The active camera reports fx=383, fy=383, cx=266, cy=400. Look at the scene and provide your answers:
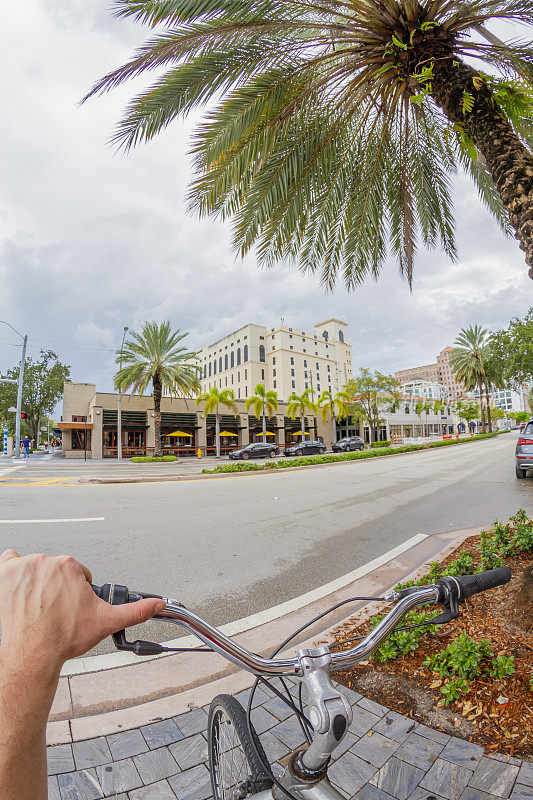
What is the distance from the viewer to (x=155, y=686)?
261 centimetres

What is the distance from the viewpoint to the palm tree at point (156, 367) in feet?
95.0

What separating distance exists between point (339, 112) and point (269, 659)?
693 cm

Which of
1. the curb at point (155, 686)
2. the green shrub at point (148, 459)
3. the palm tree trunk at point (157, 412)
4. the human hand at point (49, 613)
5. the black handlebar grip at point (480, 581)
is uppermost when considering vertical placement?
the palm tree trunk at point (157, 412)

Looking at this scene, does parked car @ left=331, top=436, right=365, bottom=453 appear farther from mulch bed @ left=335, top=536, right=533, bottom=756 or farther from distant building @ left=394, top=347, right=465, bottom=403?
distant building @ left=394, top=347, right=465, bottom=403

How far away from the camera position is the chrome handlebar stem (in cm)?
112

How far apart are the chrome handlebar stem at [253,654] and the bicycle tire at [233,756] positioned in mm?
361

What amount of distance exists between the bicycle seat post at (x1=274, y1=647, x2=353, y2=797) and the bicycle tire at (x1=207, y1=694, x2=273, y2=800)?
0.75 ft

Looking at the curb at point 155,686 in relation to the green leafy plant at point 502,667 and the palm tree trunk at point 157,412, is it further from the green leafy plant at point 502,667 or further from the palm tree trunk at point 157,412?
the palm tree trunk at point 157,412

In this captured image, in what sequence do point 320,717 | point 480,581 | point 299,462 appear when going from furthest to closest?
point 299,462
point 480,581
point 320,717

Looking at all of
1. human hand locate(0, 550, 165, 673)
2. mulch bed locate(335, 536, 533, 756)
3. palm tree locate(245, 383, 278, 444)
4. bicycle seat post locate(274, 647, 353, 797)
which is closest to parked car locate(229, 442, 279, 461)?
palm tree locate(245, 383, 278, 444)

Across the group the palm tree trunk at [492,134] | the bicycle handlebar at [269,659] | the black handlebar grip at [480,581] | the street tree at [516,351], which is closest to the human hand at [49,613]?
the bicycle handlebar at [269,659]

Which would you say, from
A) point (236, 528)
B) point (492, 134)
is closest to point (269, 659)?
point (492, 134)

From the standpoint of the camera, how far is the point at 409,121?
20.4 feet

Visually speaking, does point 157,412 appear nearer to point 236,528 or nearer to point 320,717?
point 236,528
